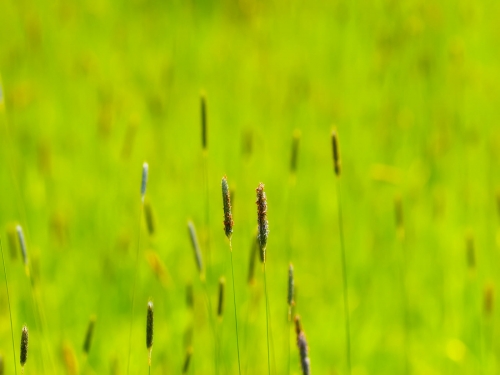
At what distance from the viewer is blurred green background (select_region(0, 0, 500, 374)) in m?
2.13

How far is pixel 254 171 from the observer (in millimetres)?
2879

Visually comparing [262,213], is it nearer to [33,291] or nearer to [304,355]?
[304,355]

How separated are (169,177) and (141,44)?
43.4 inches

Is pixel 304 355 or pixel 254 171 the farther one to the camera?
pixel 254 171

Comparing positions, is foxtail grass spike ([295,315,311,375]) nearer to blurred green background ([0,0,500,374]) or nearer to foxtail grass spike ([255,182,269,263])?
foxtail grass spike ([255,182,269,263])

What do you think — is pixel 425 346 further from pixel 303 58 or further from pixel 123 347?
pixel 303 58

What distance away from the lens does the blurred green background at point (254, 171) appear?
2127 mm

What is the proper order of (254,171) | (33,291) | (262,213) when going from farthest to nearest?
(254,171), (33,291), (262,213)

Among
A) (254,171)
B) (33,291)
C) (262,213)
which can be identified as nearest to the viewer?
(262,213)

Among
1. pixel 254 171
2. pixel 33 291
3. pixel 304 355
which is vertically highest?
pixel 254 171

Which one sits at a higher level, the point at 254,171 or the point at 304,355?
the point at 254,171

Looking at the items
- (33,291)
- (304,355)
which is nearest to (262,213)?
(304,355)

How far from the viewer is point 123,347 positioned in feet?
6.72

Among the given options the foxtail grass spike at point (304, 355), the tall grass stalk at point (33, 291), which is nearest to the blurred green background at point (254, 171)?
the tall grass stalk at point (33, 291)
